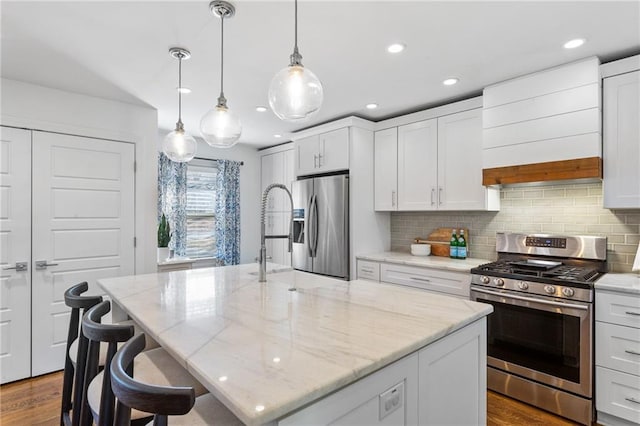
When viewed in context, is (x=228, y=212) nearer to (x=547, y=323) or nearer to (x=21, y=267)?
(x=21, y=267)

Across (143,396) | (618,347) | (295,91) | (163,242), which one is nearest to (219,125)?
(295,91)

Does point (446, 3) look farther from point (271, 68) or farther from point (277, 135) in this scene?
point (277, 135)

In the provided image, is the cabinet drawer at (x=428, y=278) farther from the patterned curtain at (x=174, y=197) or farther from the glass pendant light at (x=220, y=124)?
the patterned curtain at (x=174, y=197)

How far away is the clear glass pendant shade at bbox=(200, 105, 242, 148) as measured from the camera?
2.06 metres

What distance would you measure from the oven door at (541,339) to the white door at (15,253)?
3796 mm

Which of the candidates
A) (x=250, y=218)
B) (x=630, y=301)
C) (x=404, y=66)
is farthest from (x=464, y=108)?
(x=250, y=218)

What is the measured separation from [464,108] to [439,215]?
1162 mm

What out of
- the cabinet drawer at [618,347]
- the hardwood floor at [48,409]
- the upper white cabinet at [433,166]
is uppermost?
the upper white cabinet at [433,166]

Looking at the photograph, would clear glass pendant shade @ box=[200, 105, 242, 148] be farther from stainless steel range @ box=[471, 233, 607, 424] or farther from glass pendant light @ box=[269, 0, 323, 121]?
stainless steel range @ box=[471, 233, 607, 424]

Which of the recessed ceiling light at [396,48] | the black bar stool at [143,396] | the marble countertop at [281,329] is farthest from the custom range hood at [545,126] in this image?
the black bar stool at [143,396]

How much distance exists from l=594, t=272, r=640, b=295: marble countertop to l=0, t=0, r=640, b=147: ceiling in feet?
5.13

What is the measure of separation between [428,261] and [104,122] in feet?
11.3

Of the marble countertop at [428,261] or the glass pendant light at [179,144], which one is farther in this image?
the marble countertop at [428,261]

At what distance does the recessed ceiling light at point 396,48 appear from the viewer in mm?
2238
